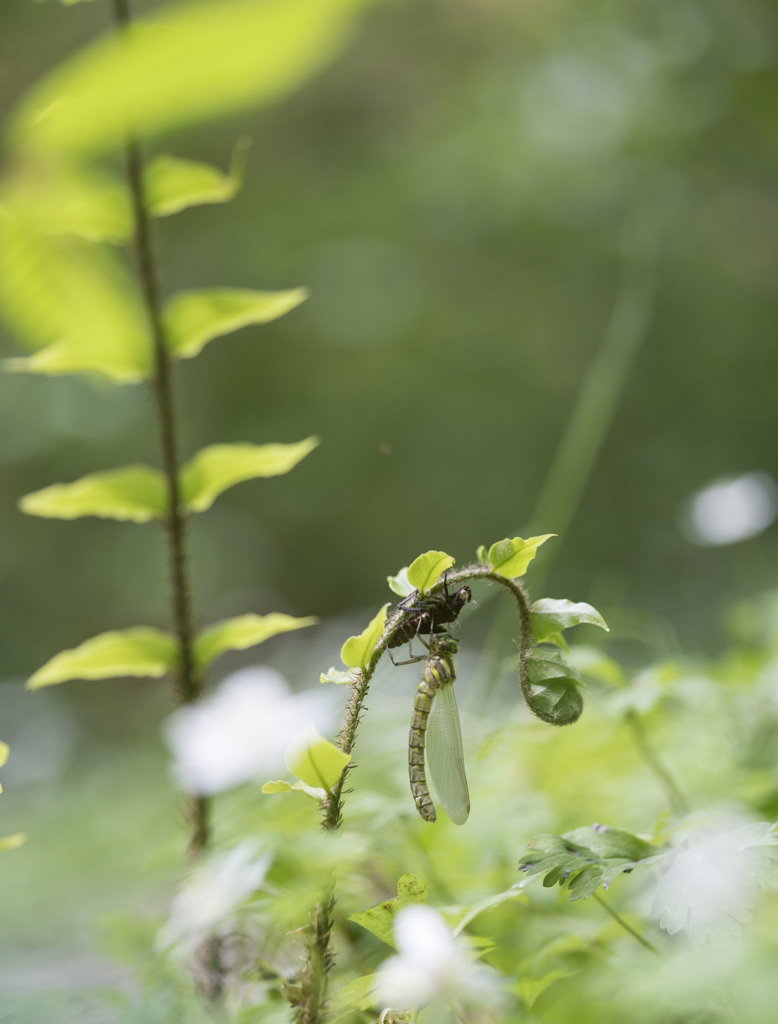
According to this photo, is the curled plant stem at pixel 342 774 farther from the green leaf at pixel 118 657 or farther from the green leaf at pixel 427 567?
the green leaf at pixel 118 657

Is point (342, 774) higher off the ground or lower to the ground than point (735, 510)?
higher

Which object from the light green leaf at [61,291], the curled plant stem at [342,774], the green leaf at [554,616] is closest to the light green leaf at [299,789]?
the curled plant stem at [342,774]

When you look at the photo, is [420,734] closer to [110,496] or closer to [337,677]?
[337,677]

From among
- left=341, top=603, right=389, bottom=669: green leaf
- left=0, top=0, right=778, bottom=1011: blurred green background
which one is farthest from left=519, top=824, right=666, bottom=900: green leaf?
left=0, top=0, right=778, bottom=1011: blurred green background

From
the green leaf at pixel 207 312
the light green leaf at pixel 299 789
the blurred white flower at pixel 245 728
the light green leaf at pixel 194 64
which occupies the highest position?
the light green leaf at pixel 194 64

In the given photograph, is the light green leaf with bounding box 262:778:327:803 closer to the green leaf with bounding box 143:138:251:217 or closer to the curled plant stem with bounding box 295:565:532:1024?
the curled plant stem with bounding box 295:565:532:1024

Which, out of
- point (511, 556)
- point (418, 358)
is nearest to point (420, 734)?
point (511, 556)

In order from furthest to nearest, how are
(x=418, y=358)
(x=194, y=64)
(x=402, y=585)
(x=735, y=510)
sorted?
(x=418, y=358)
(x=735, y=510)
(x=402, y=585)
(x=194, y=64)
